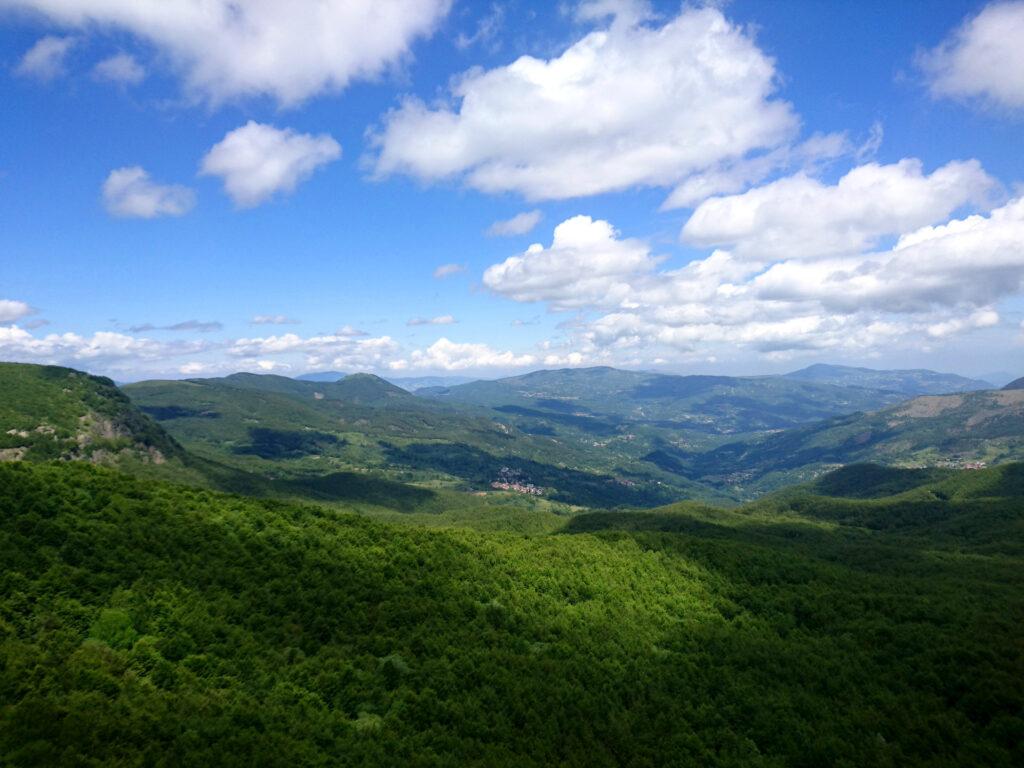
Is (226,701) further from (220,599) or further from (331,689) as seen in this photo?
(220,599)

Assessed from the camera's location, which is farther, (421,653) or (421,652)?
(421,652)

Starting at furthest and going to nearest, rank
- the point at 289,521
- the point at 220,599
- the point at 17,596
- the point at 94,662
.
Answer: the point at 289,521 → the point at 220,599 → the point at 17,596 → the point at 94,662

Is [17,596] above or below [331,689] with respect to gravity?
above

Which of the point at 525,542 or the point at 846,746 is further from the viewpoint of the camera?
the point at 525,542

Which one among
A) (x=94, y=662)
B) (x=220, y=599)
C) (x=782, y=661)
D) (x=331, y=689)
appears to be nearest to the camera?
(x=94, y=662)

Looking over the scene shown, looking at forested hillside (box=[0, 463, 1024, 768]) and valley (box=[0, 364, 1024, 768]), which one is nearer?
forested hillside (box=[0, 463, 1024, 768])

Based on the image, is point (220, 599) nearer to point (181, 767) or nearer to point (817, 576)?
point (181, 767)

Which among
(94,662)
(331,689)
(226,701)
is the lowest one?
(331,689)

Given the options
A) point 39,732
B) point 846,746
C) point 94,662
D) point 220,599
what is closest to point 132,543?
point 220,599
